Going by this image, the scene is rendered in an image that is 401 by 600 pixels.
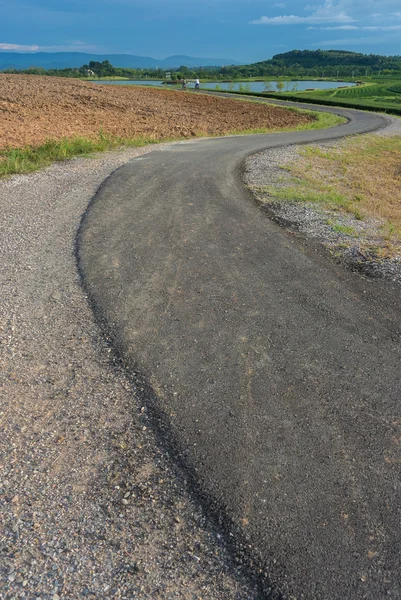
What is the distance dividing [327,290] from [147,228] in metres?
3.69

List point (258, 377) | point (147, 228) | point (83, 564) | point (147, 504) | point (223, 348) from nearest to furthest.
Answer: point (83, 564)
point (147, 504)
point (258, 377)
point (223, 348)
point (147, 228)

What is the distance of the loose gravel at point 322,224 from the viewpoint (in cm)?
743

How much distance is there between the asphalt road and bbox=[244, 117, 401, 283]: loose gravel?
1.43ft

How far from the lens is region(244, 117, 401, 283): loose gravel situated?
24.4ft

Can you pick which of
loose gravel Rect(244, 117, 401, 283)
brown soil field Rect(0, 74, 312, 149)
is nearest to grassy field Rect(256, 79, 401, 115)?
brown soil field Rect(0, 74, 312, 149)

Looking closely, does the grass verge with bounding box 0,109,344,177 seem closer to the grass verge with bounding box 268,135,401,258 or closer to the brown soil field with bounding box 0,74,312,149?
the brown soil field with bounding box 0,74,312,149

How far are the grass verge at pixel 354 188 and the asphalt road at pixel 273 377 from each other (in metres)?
1.99

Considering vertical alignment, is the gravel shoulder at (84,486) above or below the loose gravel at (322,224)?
above

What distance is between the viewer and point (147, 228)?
8617 millimetres

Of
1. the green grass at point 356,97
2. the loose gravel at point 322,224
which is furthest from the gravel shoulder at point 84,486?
the green grass at point 356,97

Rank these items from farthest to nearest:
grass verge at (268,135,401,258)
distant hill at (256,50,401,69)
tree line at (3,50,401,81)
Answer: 1. distant hill at (256,50,401,69)
2. tree line at (3,50,401,81)
3. grass verge at (268,135,401,258)

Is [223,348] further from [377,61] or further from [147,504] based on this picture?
[377,61]

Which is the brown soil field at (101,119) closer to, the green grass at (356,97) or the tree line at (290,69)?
the green grass at (356,97)

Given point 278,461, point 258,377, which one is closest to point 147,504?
point 278,461
